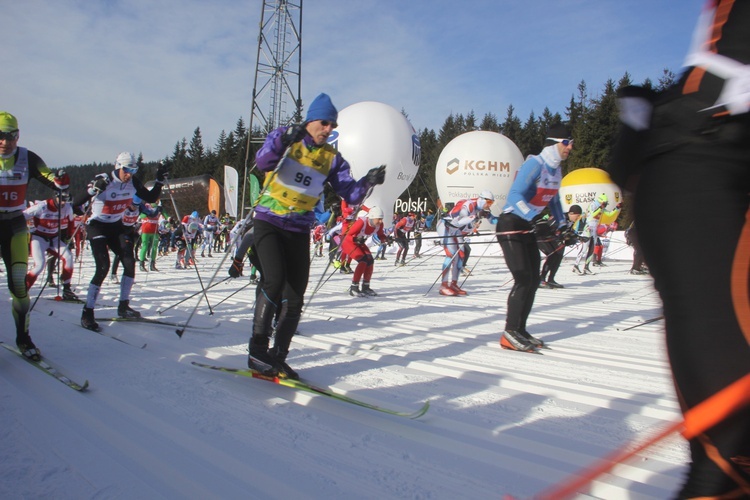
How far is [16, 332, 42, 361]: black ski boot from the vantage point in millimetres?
3543

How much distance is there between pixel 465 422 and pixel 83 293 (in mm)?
7840

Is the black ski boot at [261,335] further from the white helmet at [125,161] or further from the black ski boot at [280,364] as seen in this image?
the white helmet at [125,161]

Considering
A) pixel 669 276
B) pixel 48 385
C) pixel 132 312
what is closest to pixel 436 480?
pixel 669 276

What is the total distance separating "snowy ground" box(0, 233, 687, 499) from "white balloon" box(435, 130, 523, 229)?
21.9 m

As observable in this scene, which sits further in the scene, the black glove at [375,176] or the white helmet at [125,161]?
the white helmet at [125,161]

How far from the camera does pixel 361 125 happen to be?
1805cm

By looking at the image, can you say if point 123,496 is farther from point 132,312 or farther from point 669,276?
point 132,312

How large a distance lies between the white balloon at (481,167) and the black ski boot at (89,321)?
22.9 metres

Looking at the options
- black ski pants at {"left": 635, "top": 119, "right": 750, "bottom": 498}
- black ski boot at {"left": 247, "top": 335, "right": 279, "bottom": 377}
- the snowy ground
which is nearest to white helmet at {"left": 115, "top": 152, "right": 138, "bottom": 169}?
the snowy ground

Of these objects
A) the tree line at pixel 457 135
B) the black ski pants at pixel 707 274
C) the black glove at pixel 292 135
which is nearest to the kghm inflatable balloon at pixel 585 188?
the tree line at pixel 457 135

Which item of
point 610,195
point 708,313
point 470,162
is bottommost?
point 708,313

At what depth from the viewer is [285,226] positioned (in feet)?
10.9

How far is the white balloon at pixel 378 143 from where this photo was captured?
17844 millimetres

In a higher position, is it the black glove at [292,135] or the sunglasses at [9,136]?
the sunglasses at [9,136]
